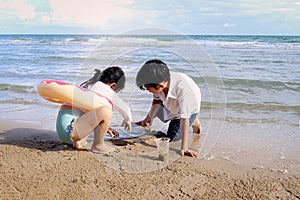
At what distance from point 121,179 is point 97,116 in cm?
74

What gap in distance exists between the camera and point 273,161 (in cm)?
325

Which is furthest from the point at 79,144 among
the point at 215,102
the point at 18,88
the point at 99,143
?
the point at 18,88

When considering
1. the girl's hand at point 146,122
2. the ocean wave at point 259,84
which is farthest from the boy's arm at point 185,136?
the ocean wave at point 259,84

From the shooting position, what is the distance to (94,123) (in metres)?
3.26

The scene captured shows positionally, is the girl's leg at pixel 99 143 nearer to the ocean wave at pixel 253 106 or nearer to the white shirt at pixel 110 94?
the white shirt at pixel 110 94

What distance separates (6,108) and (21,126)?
1263 millimetres

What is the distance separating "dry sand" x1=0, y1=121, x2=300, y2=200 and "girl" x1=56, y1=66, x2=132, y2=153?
148 mm

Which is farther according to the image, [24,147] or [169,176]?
[24,147]

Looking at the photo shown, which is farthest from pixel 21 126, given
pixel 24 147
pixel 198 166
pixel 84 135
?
pixel 198 166

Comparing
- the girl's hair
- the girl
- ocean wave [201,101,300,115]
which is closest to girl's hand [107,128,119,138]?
the girl

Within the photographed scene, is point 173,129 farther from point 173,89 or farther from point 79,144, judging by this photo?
point 79,144

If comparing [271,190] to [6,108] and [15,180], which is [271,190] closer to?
[15,180]

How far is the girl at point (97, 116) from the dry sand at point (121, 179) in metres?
0.15

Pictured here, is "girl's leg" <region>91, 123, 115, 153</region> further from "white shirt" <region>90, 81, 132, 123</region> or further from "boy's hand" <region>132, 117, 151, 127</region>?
"boy's hand" <region>132, 117, 151, 127</region>
